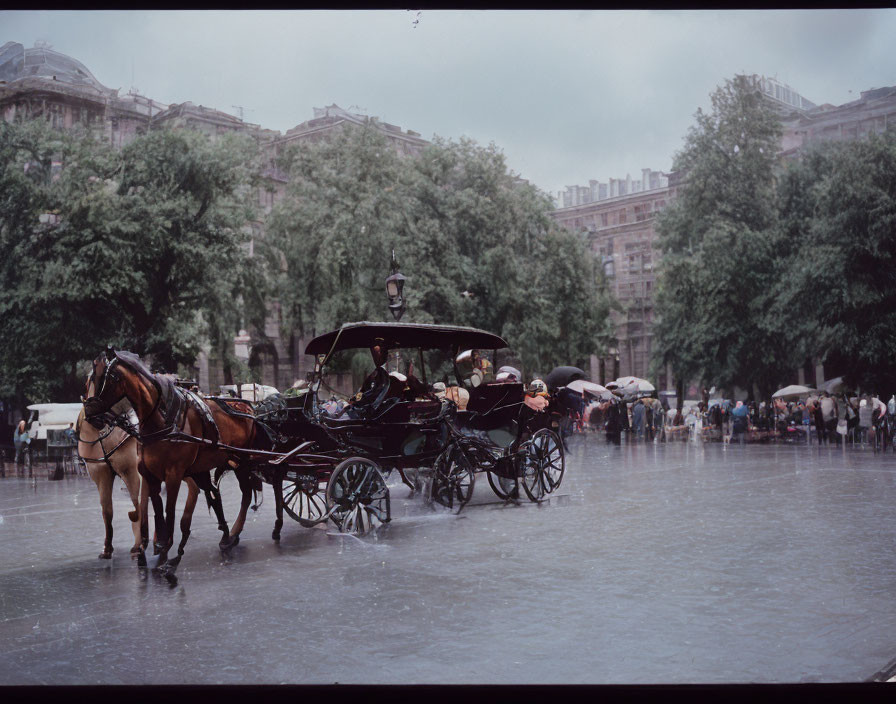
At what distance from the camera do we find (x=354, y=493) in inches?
407

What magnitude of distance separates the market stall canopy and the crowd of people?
12.0m

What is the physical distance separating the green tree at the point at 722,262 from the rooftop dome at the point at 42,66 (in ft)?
44.2

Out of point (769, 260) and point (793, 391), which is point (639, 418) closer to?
point (793, 391)

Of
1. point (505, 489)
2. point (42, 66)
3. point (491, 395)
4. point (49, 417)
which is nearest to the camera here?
point (42, 66)

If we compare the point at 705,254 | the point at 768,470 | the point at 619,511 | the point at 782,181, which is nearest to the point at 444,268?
the point at 705,254

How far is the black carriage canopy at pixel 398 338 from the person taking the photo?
10663 mm

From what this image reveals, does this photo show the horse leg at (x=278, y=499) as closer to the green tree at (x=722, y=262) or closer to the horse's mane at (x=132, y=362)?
the horse's mane at (x=132, y=362)

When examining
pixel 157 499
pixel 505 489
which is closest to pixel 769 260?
pixel 505 489

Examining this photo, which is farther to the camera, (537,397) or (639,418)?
(639,418)

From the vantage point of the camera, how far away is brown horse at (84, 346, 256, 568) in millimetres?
7676

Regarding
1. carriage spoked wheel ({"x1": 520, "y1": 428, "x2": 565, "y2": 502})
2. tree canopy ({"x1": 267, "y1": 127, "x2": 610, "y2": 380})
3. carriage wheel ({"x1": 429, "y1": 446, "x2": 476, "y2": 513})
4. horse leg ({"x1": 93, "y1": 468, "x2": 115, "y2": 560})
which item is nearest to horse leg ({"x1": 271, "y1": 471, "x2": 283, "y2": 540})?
horse leg ({"x1": 93, "y1": 468, "x2": 115, "y2": 560})

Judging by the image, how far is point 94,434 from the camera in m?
8.94

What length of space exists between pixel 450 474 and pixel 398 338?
6.26 feet

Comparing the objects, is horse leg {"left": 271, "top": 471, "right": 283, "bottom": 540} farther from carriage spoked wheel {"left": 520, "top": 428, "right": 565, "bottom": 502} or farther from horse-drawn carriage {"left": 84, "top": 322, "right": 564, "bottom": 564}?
carriage spoked wheel {"left": 520, "top": 428, "right": 565, "bottom": 502}
